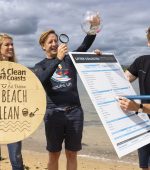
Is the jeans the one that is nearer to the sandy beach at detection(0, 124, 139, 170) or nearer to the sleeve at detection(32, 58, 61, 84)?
the sleeve at detection(32, 58, 61, 84)

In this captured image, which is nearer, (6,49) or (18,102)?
(18,102)

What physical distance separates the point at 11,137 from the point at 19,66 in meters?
0.73

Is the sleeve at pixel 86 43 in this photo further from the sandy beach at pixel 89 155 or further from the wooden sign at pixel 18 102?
the sandy beach at pixel 89 155

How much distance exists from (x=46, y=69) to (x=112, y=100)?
1.08 metres

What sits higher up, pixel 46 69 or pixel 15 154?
pixel 46 69

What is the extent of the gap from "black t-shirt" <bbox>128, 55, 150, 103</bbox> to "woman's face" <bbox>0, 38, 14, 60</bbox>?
1.36 m

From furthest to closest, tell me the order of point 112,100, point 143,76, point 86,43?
point 86,43, point 143,76, point 112,100

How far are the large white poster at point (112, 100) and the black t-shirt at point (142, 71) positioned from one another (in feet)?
1.09

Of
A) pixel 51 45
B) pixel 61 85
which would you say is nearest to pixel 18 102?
pixel 61 85

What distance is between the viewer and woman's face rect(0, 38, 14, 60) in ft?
15.0

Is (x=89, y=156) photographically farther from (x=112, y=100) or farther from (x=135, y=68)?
(x=112, y=100)

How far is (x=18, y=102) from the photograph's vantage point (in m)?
4.12

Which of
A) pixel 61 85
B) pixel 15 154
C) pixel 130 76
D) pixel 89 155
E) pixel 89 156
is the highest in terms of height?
pixel 130 76

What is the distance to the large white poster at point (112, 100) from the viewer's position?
11.6 ft
